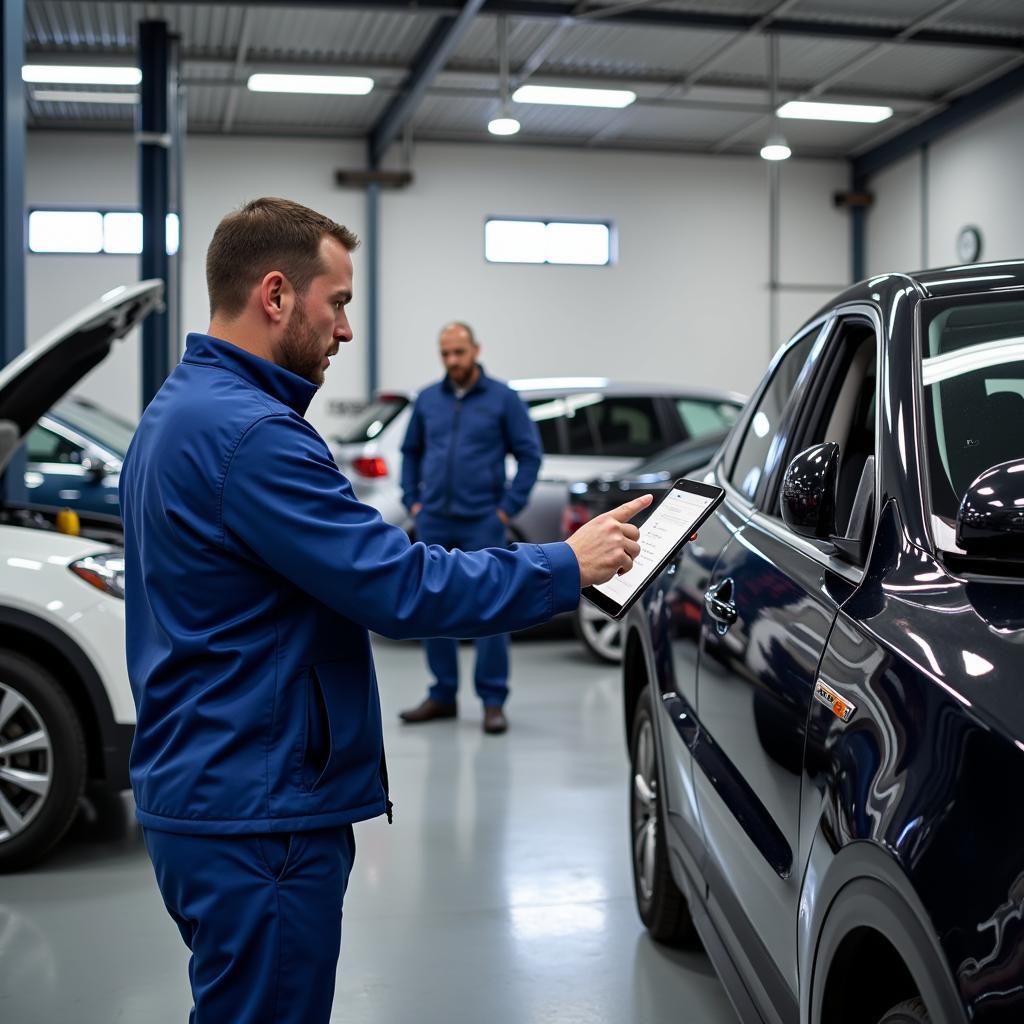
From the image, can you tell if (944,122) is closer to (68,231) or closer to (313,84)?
(313,84)

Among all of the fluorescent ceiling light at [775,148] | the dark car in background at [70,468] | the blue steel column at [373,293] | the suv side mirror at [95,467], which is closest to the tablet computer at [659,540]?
the dark car in background at [70,468]

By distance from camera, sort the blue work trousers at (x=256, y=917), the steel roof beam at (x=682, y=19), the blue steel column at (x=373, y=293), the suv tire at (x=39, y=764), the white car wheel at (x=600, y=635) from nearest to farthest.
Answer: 1. the blue work trousers at (x=256, y=917)
2. the suv tire at (x=39, y=764)
3. the white car wheel at (x=600, y=635)
4. the steel roof beam at (x=682, y=19)
5. the blue steel column at (x=373, y=293)

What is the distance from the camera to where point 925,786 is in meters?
1.34

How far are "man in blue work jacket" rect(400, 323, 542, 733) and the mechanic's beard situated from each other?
421 centimetres

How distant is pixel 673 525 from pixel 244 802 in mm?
734

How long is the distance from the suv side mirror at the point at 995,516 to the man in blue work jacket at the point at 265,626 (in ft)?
1.55

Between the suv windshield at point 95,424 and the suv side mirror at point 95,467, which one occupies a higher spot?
the suv windshield at point 95,424

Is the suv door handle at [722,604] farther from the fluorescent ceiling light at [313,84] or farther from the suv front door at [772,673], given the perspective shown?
the fluorescent ceiling light at [313,84]

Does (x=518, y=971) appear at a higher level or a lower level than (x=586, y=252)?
lower

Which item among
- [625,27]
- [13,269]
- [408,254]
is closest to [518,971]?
[13,269]

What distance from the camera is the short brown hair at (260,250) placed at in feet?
5.62

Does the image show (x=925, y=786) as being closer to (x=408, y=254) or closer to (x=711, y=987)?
(x=711, y=987)

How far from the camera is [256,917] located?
162 centimetres

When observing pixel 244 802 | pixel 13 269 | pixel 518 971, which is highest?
pixel 13 269
